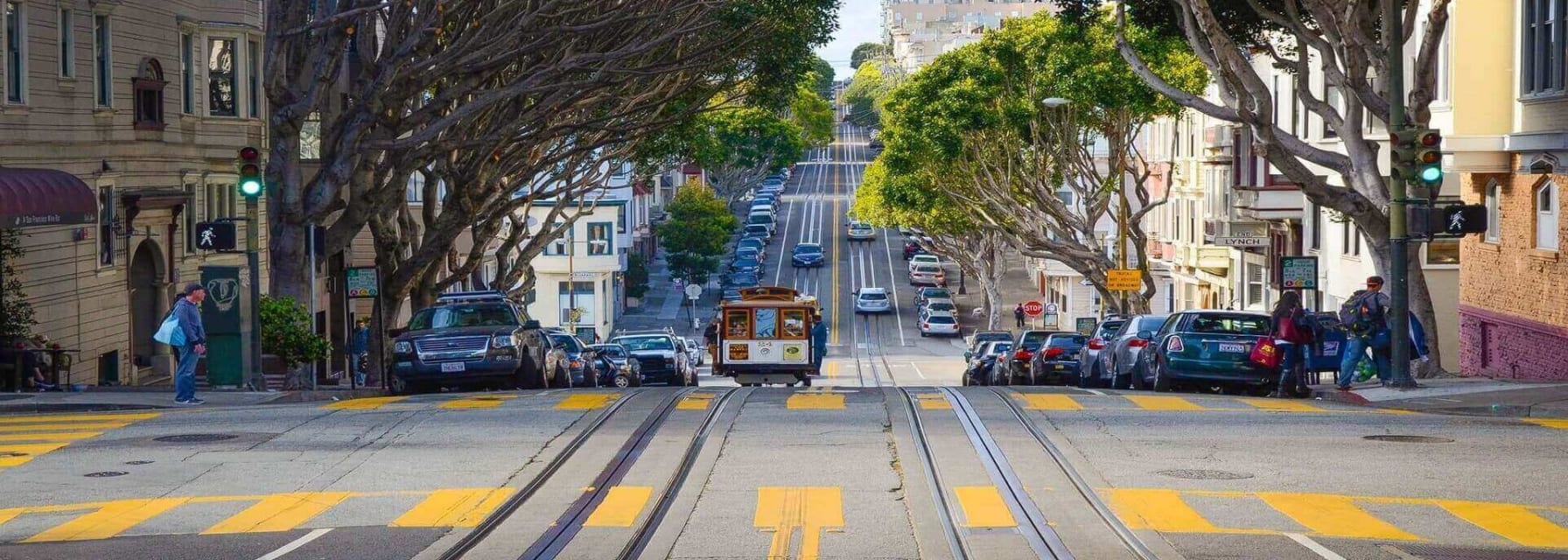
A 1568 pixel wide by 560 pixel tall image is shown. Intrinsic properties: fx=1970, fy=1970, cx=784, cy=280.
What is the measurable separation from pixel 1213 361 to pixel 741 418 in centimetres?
730

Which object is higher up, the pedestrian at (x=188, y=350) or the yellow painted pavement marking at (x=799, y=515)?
the pedestrian at (x=188, y=350)

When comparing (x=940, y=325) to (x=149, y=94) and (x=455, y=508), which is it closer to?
(x=149, y=94)

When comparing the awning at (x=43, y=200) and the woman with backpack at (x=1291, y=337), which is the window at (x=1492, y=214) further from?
the awning at (x=43, y=200)

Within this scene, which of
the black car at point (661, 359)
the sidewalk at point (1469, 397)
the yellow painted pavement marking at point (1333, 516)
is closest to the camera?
the yellow painted pavement marking at point (1333, 516)

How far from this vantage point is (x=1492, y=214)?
3322cm

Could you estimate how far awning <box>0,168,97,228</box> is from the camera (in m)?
25.9

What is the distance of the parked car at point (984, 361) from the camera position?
4409 cm

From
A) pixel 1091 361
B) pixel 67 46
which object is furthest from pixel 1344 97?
pixel 67 46

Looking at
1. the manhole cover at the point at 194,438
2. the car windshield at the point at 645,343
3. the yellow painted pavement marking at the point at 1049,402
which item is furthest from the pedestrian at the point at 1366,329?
the car windshield at the point at 645,343

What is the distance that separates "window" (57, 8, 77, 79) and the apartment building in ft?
0.09

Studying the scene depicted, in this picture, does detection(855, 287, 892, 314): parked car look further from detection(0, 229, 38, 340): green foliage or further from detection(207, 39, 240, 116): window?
detection(0, 229, 38, 340): green foliage

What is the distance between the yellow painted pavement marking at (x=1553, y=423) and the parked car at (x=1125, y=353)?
7.88 m

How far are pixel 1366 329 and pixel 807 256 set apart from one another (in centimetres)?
8261

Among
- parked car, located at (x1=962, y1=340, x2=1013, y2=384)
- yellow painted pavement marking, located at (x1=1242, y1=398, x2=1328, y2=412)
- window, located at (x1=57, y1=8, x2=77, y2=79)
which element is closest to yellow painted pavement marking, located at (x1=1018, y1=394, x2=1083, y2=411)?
yellow painted pavement marking, located at (x1=1242, y1=398, x2=1328, y2=412)
